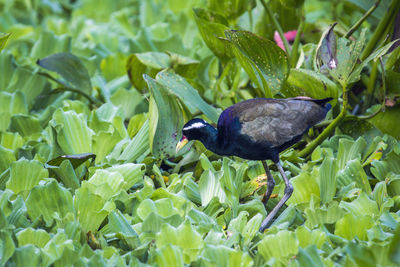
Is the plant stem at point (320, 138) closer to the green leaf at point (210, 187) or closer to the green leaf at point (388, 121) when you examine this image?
the green leaf at point (388, 121)

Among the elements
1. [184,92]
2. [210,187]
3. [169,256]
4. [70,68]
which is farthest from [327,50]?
[70,68]

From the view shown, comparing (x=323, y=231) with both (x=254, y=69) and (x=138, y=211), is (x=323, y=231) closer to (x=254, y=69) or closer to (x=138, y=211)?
(x=138, y=211)

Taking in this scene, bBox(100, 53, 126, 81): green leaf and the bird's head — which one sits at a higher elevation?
the bird's head

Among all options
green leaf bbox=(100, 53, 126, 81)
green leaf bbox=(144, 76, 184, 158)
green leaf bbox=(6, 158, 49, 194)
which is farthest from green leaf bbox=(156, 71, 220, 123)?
green leaf bbox=(100, 53, 126, 81)

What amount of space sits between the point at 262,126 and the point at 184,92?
532mm

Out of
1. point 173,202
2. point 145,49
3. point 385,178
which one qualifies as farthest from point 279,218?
point 145,49

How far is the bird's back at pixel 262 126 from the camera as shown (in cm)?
205

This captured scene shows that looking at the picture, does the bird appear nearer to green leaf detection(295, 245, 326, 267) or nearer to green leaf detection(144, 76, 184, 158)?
green leaf detection(144, 76, 184, 158)

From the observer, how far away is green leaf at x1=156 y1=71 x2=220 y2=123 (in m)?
2.46

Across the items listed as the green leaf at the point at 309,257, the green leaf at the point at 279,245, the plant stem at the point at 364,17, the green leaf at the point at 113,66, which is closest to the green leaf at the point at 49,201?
the green leaf at the point at 279,245

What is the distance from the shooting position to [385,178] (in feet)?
7.54

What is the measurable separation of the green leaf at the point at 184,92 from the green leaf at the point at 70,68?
0.64 m

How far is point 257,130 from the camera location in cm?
205

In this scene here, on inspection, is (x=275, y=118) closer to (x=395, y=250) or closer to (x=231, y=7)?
(x=395, y=250)
